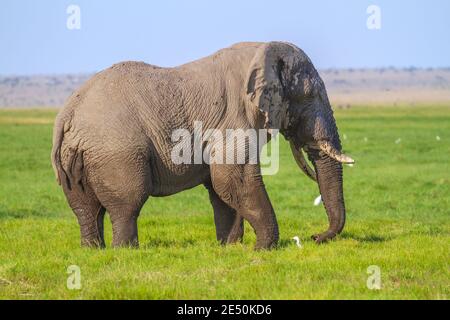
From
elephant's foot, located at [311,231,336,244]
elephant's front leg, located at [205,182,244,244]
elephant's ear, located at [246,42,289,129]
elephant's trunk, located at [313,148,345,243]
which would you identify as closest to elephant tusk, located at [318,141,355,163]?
elephant's trunk, located at [313,148,345,243]

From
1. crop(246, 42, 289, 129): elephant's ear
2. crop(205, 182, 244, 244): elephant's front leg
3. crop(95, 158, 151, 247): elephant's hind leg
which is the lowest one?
crop(205, 182, 244, 244): elephant's front leg

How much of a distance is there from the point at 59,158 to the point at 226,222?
97.6 inches

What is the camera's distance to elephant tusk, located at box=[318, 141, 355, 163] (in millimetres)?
11008

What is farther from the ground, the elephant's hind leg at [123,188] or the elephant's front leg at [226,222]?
the elephant's hind leg at [123,188]

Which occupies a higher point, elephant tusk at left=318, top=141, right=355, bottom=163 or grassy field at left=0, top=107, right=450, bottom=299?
elephant tusk at left=318, top=141, right=355, bottom=163

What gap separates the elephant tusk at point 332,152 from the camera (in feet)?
36.1

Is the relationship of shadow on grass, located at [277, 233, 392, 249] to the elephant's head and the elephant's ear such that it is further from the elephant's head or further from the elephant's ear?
the elephant's ear

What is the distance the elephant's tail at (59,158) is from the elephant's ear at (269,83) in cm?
219

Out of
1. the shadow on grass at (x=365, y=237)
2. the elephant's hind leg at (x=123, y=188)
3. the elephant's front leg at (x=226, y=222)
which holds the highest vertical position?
the elephant's hind leg at (x=123, y=188)

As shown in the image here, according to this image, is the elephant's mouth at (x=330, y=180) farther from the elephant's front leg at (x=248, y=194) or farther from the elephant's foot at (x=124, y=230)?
the elephant's foot at (x=124, y=230)

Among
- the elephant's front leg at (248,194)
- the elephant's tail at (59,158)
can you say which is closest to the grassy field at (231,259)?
the elephant's front leg at (248,194)

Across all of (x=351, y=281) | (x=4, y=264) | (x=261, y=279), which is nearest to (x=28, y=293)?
(x=4, y=264)

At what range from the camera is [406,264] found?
31.2 feet
